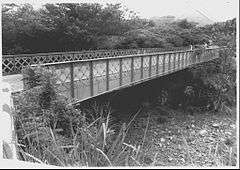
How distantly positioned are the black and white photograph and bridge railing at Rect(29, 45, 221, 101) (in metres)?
0.03

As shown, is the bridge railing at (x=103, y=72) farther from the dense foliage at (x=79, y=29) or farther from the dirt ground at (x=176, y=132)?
the dense foliage at (x=79, y=29)

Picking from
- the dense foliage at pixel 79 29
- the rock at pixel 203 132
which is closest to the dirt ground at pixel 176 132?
the rock at pixel 203 132

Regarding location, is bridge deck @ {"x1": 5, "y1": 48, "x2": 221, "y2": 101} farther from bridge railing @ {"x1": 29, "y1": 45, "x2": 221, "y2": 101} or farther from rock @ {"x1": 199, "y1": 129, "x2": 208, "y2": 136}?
rock @ {"x1": 199, "y1": 129, "x2": 208, "y2": 136}

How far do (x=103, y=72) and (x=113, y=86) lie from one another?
0.76 meters

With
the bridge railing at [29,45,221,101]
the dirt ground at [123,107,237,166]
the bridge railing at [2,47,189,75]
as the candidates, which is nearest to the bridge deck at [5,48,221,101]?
the bridge railing at [29,45,221,101]

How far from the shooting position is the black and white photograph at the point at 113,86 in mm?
2195

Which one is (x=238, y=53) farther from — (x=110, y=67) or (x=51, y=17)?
(x=51, y=17)

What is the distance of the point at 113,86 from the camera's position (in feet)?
30.0

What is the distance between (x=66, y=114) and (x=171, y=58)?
31.3 feet

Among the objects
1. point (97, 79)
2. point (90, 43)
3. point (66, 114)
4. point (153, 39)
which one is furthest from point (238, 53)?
point (153, 39)

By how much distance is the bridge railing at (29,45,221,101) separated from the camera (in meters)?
6.95

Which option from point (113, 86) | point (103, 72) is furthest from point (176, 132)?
point (103, 72)

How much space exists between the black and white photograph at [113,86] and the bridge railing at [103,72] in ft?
0.09

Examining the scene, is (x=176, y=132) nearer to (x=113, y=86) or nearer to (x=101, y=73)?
→ (x=113, y=86)
